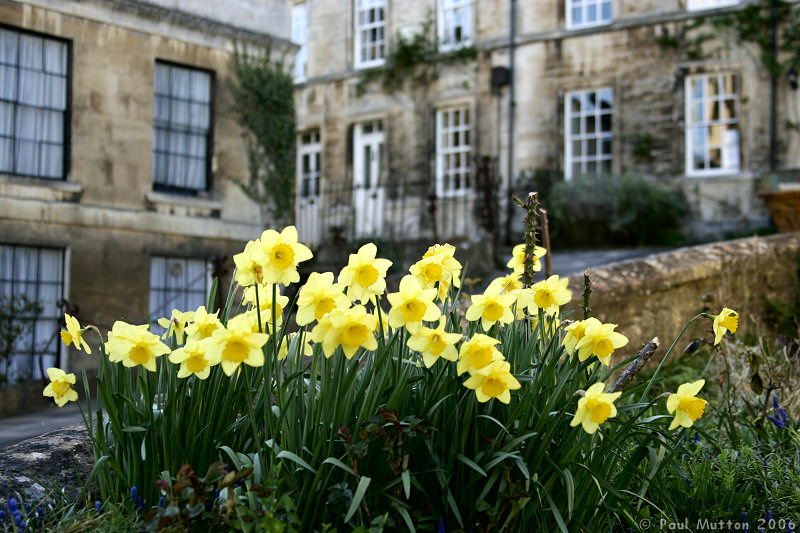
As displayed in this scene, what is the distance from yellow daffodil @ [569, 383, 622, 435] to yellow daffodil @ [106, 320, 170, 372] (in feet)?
3.81

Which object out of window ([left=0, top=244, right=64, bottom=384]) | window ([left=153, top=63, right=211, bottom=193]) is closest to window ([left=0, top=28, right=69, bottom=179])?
window ([left=0, top=244, right=64, bottom=384])

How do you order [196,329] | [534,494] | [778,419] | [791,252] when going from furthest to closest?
[791,252] → [778,419] → [196,329] → [534,494]

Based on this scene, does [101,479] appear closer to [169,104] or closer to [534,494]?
[534,494]

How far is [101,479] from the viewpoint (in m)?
2.50

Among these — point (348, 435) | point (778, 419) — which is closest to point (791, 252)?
point (778, 419)

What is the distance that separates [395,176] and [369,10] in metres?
4.14

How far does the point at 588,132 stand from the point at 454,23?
4.04m

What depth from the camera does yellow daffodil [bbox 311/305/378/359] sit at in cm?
209

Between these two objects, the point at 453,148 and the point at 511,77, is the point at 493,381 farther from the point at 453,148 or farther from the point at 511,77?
the point at 453,148

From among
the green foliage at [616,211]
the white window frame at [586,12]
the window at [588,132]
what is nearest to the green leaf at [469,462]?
the green foliage at [616,211]

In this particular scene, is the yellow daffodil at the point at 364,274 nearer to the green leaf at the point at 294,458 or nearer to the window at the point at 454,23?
A: the green leaf at the point at 294,458

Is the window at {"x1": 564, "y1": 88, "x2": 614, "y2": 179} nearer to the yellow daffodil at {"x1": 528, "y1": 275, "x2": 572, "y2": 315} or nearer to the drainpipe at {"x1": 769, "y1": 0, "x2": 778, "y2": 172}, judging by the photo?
the drainpipe at {"x1": 769, "y1": 0, "x2": 778, "y2": 172}

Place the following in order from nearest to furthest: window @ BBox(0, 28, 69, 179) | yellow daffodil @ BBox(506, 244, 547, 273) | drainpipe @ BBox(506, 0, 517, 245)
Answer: yellow daffodil @ BBox(506, 244, 547, 273) < window @ BBox(0, 28, 69, 179) < drainpipe @ BBox(506, 0, 517, 245)

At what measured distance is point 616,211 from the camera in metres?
14.8
